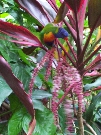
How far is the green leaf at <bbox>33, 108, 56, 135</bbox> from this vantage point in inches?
23.2

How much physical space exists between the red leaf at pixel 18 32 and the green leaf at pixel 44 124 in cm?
17

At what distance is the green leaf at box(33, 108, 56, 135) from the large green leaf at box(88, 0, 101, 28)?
239mm

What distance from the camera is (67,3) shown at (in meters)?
0.54

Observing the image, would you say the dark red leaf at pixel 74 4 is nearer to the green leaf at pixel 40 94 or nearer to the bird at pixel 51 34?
the bird at pixel 51 34

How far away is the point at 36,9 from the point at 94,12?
0.20 meters

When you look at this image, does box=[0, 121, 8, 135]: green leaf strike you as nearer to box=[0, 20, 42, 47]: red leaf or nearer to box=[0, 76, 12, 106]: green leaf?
box=[0, 76, 12, 106]: green leaf

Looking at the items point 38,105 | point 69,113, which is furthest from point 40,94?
point 69,113

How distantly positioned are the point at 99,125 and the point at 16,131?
517mm

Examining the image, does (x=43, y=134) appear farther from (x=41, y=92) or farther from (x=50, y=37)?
(x=50, y=37)

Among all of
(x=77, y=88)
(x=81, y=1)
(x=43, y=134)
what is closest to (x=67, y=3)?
(x=81, y=1)

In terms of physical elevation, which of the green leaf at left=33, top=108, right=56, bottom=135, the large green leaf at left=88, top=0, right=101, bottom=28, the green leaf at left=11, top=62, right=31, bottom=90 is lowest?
the green leaf at left=33, top=108, right=56, bottom=135

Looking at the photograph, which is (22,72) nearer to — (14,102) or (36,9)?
(14,102)

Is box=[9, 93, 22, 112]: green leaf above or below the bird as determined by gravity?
below

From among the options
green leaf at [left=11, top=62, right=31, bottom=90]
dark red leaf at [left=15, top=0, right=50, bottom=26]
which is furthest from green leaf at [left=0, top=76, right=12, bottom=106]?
dark red leaf at [left=15, top=0, right=50, bottom=26]
